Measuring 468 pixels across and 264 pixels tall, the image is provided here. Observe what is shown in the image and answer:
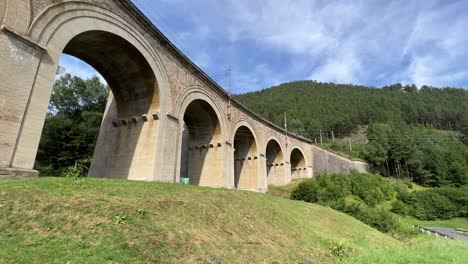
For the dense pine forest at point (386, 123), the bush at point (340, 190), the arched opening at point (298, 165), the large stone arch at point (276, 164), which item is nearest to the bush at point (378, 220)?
the bush at point (340, 190)

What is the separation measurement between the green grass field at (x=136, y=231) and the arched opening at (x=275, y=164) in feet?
→ 86.9

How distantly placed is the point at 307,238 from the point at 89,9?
13694mm

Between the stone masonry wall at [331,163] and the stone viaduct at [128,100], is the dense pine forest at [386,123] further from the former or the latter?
the stone viaduct at [128,100]

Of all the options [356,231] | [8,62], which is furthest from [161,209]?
[356,231]

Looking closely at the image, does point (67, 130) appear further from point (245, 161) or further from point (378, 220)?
point (378, 220)

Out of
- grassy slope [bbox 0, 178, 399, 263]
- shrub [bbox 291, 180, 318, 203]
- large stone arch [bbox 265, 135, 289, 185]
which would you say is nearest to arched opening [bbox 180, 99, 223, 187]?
shrub [bbox 291, 180, 318, 203]

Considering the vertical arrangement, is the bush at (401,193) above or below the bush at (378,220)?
above

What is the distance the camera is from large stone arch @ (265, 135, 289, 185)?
36.0 meters

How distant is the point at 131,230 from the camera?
575cm

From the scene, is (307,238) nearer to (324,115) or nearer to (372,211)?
(372,211)

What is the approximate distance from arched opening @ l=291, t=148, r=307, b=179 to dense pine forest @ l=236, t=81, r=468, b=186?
15142 mm

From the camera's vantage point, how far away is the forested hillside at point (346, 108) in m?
88.6

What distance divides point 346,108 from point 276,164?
7428 cm

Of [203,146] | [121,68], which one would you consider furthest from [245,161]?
[121,68]
